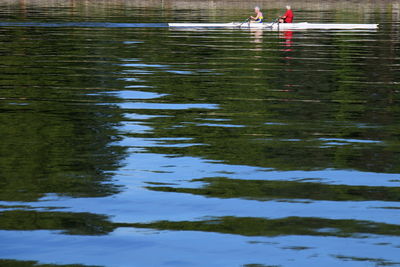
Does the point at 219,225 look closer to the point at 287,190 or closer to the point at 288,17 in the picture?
the point at 287,190

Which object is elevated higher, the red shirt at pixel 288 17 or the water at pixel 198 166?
the red shirt at pixel 288 17

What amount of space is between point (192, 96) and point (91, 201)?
1047 centimetres

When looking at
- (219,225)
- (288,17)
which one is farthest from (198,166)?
(288,17)

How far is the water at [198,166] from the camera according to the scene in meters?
8.16

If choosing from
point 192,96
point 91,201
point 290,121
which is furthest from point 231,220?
point 192,96

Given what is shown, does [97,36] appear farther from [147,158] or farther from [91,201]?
[91,201]

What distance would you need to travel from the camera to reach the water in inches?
321

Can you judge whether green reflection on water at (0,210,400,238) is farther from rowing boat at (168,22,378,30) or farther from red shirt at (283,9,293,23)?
red shirt at (283,9,293,23)

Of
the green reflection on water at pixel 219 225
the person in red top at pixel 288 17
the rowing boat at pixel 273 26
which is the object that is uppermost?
the person in red top at pixel 288 17

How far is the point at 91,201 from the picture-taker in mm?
9789

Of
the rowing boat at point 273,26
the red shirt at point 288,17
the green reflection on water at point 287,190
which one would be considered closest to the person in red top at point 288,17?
the red shirt at point 288,17

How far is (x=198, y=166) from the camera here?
39.4 feet

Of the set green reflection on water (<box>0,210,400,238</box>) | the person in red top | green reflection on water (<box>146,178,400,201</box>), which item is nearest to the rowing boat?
the person in red top

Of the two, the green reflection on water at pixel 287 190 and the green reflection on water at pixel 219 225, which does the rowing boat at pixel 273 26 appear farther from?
the green reflection on water at pixel 219 225
